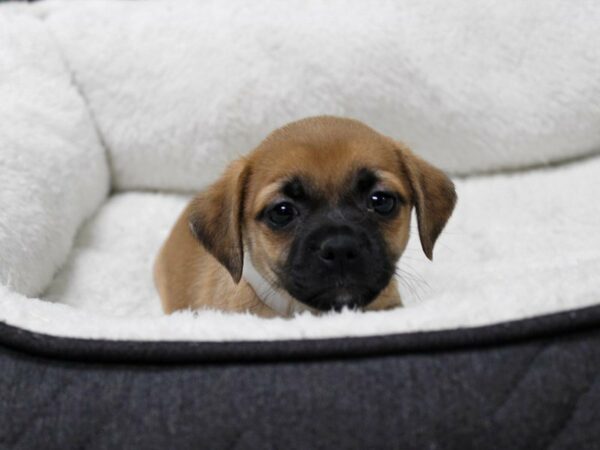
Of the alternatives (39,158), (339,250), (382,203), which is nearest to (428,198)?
(382,203)

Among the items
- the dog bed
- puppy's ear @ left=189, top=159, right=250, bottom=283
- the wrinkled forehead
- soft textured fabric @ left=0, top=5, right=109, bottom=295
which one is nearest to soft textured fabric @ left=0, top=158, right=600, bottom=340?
the dog bed

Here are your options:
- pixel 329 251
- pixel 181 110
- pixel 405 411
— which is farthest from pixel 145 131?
pixel 405 411

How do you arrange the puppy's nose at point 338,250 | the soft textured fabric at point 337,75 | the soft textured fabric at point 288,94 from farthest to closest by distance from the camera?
1. the soft textured fabric at point 337,75
2. the soft textured fabric at point 288,94
3. the puppy's nose at point 338,250

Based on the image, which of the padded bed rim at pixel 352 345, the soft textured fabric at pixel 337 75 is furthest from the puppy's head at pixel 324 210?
the soft textured fabric at pixel 337 75

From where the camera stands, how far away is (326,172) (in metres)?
1.91

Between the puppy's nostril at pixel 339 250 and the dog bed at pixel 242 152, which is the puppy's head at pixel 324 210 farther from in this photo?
the dog bed at pixel 242 152

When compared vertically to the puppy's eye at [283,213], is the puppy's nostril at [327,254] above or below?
above

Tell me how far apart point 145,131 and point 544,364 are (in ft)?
7.34

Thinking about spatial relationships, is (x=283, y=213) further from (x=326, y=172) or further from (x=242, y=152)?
(x=242, y=152)

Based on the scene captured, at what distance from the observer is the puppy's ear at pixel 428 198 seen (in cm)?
209

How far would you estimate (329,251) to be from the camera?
1753 millimetres

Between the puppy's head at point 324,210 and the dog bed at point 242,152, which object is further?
the puppy's head at point 324,210

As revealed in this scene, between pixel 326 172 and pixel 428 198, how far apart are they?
14.8 inches

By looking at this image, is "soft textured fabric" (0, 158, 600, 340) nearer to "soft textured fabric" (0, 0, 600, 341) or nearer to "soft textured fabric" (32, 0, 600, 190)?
"soft textured fabric" (0, 0, 600, 341)
